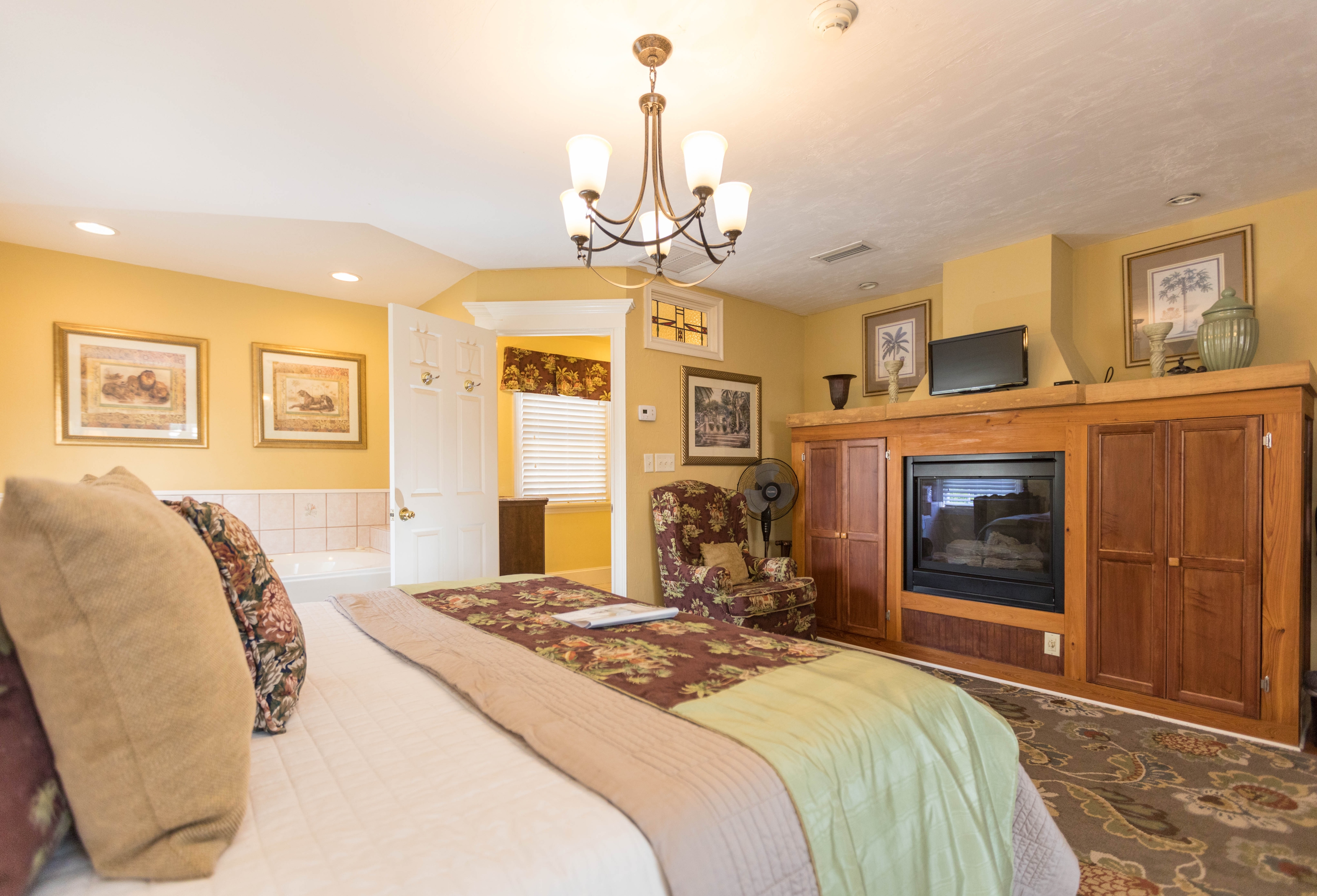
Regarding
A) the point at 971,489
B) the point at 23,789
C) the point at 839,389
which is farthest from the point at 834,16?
the point at 839,389

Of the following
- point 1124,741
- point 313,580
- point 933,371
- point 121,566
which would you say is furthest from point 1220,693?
point 313,580

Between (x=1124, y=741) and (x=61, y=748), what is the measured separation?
3.43 metres

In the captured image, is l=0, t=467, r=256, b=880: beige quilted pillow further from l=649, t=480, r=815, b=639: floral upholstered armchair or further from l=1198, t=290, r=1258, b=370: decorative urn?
l=1198, t=290, r=1258, b=370: decorative urn

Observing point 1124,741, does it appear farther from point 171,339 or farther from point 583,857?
point 171,339

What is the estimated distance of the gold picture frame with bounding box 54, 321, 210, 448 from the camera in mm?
3693

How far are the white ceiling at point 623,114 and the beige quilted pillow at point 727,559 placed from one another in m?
1.94

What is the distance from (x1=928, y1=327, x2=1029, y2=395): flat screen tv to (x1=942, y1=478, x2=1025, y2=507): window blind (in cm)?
54

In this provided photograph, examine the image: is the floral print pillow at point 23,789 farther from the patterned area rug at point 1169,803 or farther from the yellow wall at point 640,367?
the yellow wall at point 640,367

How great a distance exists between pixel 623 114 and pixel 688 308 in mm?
2173

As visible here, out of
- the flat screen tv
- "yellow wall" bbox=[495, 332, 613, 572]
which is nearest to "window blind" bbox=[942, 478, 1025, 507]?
the flat screen tv

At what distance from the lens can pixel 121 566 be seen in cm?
73

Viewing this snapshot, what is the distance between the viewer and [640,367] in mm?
4062

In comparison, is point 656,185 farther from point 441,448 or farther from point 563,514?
point 563,514

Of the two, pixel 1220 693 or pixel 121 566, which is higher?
pixel 121 566
